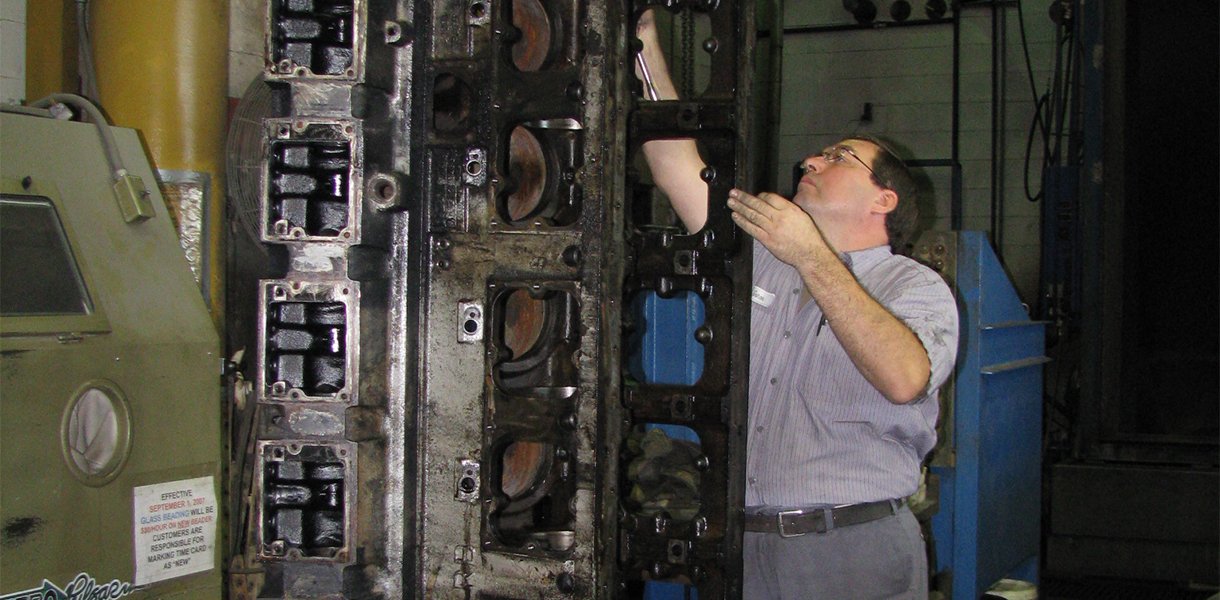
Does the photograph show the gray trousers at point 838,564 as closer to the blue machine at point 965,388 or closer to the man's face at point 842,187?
the man's face at point 842,187

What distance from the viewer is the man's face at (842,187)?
99.7 inches

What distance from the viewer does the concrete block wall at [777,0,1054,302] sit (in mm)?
7523

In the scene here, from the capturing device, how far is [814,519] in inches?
93.2

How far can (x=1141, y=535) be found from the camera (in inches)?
181

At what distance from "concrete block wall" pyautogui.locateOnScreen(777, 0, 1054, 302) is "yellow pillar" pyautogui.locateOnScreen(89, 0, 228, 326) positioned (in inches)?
193

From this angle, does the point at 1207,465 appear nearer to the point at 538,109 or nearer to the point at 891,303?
the point at 891,303

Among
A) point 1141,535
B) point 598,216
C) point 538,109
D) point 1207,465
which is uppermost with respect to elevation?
point 538,109

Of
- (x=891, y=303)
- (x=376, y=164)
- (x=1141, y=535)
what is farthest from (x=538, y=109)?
(x=1141, y=535)

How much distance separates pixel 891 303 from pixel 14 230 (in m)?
1.82

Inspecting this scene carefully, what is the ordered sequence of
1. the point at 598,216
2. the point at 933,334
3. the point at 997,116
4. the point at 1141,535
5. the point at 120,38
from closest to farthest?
the point at 598,216
the point at 933,334
the point at 120,38
the point at 1141,535
the point at 997,116

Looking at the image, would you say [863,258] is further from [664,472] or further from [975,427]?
[975,427]

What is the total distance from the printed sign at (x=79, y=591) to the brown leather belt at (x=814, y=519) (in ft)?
4.43

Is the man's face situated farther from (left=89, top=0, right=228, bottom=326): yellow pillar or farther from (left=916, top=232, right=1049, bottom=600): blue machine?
(left=89, top=0, right=228, bottom=326): yellow pillar

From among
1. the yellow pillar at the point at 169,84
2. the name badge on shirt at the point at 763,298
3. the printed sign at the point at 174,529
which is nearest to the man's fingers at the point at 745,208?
the name badge on shirt at the point at 763,298
